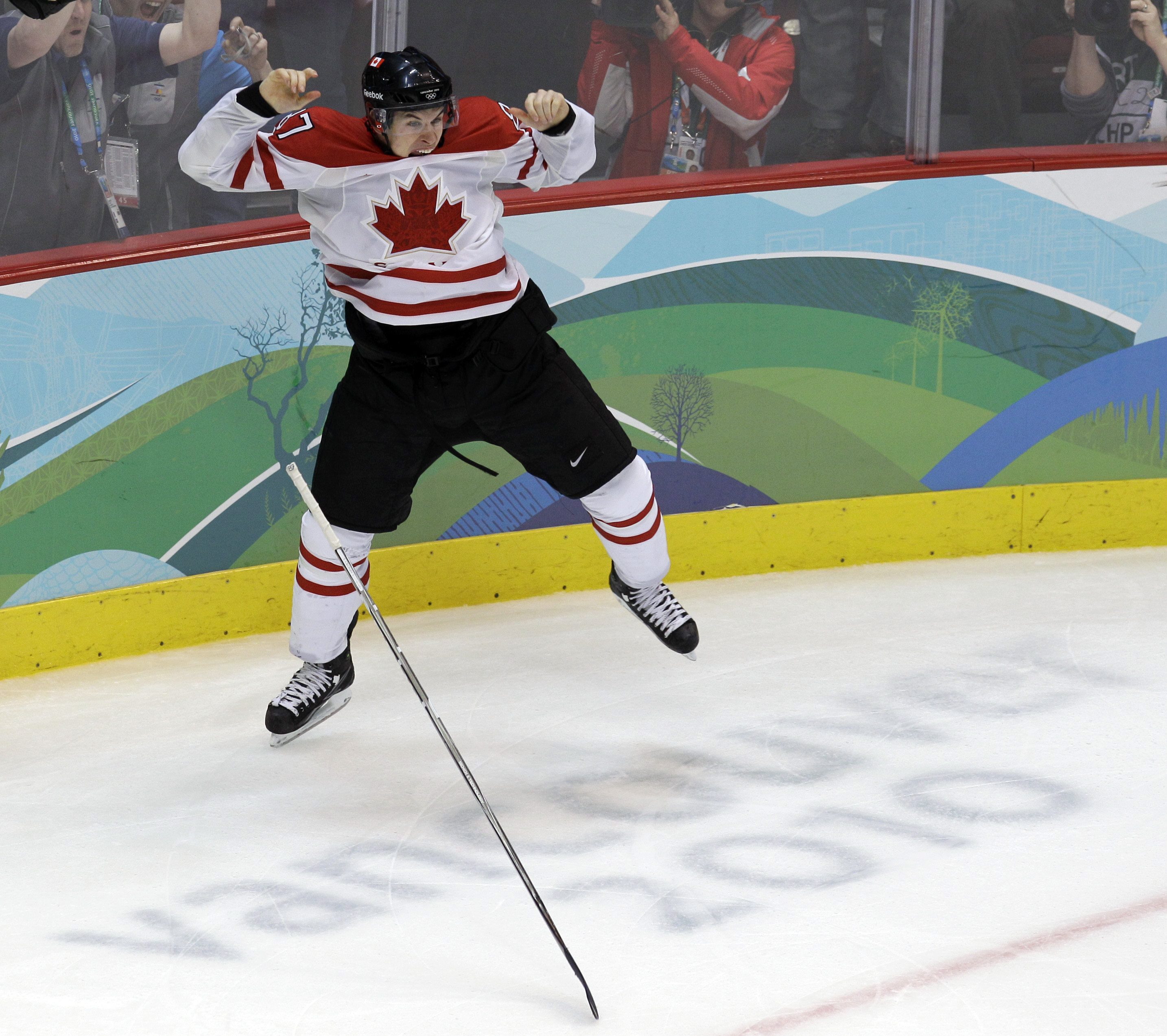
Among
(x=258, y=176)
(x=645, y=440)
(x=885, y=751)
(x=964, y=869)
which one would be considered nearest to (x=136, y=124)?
(x=258, y=176)

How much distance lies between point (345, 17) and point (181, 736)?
1725 mm

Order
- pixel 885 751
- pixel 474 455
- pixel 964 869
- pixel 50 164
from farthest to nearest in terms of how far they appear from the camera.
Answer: pixel 474 455
pixel 50 164
pixel 885 751
pixel 964 869

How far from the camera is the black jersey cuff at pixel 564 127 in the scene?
276 cm

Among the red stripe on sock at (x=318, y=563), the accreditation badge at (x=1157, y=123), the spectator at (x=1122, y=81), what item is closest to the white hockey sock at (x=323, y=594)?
the red stripe on sock at (x=318, y=563)

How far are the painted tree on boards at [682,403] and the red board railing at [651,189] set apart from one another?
456 millimetres

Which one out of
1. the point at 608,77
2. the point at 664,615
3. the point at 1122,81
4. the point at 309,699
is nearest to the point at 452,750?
the point at 309,699

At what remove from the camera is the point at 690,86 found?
3900 mm

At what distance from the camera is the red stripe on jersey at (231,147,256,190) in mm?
2672

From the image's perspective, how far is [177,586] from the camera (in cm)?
355

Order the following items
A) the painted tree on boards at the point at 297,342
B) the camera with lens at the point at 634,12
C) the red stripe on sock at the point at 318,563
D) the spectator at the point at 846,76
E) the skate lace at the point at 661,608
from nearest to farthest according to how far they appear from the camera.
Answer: the red stripe on sock at the point at 318,563 → the skate lace at the point at 661,608 → the painted tree on boards at the point at 297,342 → the camera with lens at the point at 634,12 → the spectator at the point at 846,76

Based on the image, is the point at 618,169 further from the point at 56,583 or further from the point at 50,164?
the point at 56,583

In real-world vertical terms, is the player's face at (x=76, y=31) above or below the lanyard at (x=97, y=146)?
above

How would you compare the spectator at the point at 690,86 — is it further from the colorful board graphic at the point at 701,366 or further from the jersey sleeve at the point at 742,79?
the colorful board graphic at the point at 701,366

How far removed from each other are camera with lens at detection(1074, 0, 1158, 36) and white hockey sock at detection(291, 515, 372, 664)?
248cm
